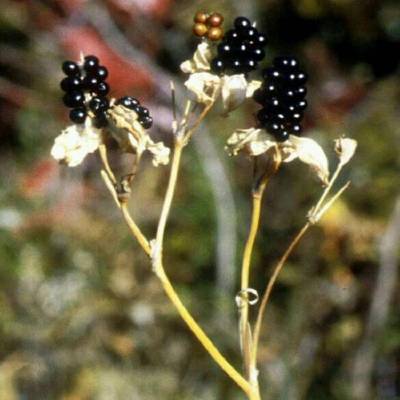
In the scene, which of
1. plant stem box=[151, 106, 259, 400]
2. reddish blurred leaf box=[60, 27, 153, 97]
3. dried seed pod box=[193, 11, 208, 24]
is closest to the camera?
plant stem box=[151, 106, 259, 400]

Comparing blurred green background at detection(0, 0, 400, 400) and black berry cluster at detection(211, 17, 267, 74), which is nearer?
black berry cluster at detection(211, 17, 267, 74)

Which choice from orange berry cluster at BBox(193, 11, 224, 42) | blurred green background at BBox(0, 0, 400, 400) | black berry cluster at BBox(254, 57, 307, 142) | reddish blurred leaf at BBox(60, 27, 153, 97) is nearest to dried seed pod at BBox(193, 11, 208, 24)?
orange berry cluster at BBox(193, 11, 224, 42)

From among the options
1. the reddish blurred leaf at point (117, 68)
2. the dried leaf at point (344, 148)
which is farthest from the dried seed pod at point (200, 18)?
the reddish blurred leaf at point (117, 68)

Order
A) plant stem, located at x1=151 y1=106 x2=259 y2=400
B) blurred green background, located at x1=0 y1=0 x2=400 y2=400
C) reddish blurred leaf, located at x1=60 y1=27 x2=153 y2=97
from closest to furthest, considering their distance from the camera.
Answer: plant stem, located at x1=151 y1=106 x2=259 y2=400 → blurred green background, located at x1=0 y1=0 x2=400 y2=400 → reddish blurred leaf, located at x1=60 y1=27 x2=153 y2=97

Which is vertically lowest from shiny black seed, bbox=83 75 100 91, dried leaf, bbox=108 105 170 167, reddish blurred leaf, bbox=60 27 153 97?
dried leaf, bbox=108 105 170 167

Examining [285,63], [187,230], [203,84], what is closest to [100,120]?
[203,84]

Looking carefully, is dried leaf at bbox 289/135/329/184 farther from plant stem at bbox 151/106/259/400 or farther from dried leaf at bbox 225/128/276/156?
plant stem at bbox 151/106/259/400

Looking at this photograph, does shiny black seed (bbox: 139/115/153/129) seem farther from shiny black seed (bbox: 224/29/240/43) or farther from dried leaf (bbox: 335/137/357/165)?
dried leaf (bbox: 335/137/357/165)

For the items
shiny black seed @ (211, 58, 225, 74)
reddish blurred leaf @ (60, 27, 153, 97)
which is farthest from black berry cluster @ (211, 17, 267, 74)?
reddish blurred leaf @ (60, 27, 153, 97)

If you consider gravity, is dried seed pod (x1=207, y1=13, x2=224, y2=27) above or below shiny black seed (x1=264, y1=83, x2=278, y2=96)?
above
